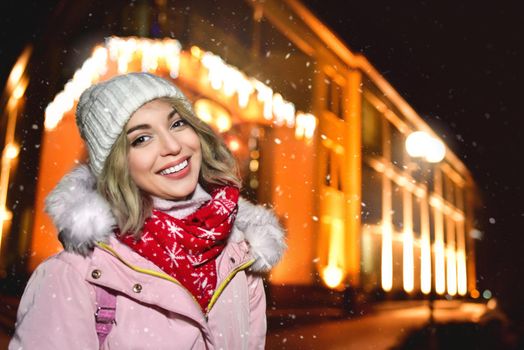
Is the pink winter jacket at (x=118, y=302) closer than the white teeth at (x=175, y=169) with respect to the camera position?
Yes

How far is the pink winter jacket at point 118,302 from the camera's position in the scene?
1.54 metres

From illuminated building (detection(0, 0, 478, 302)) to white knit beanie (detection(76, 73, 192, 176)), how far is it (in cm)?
583

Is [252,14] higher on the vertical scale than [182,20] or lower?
higher

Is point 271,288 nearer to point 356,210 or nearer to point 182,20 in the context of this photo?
point 356,210

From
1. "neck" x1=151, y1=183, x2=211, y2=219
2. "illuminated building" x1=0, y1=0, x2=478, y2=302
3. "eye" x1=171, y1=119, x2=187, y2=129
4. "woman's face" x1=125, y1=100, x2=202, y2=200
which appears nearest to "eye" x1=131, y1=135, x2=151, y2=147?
"woman's face" x1=125, y1=100, x2=202, y2=200

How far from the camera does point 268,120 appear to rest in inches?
422

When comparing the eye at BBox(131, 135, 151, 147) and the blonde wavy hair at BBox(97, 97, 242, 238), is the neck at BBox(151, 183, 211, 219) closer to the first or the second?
the blonde wavy hair at BBox(97, 97, 242, 238)

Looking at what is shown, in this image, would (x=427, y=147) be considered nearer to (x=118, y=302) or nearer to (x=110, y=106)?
(x=110, y=106)

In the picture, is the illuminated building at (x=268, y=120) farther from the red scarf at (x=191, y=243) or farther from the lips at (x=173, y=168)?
the lips at (x=173, y=168)

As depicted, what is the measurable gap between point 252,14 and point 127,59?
14.4ft

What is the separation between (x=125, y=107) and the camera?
6.15ft

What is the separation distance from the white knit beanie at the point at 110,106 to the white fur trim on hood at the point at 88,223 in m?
0.13

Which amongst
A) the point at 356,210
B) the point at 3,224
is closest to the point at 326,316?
the point at 356,210

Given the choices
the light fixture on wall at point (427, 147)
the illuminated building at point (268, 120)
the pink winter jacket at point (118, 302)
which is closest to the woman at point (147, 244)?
the pink winter jacket at point (118, 302)
